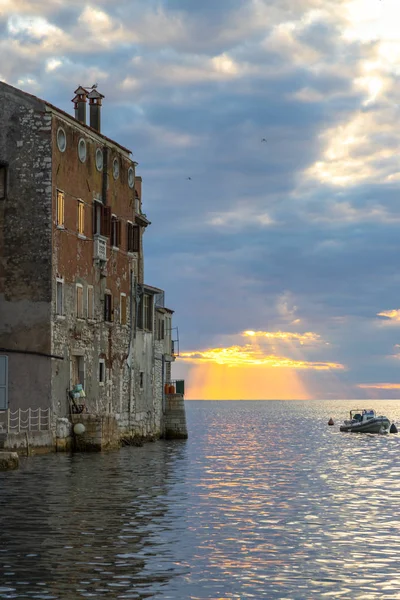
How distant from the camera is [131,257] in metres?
63.6

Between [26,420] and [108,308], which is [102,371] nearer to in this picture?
[108,308]

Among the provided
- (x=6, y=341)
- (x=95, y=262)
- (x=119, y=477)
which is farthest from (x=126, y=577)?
(x=95, y=262)

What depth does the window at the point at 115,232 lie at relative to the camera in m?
60.1

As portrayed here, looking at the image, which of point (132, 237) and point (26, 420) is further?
point (132, 237)

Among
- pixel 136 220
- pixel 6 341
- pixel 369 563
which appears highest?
pixel 136 220

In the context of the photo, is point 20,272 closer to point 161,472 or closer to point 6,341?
point 6,341

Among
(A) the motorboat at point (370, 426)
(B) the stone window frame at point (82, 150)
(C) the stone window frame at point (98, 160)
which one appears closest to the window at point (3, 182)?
(B) the stone window frame at point (82, 150)

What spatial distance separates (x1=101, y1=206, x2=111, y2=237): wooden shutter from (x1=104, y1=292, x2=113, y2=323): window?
3.56 metres

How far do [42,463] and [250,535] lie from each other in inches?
808

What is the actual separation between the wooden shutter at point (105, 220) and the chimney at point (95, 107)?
20.3ft

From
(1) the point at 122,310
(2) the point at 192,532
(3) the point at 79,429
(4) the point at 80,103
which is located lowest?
(2) the point at 192,532

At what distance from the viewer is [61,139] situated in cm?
5262

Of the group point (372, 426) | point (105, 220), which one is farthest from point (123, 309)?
point (372, 426)

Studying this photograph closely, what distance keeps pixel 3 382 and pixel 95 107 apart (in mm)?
20140
